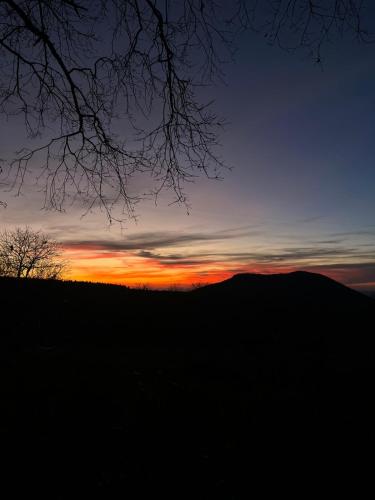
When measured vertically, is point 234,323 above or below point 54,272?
below

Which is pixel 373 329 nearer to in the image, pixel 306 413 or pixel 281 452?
pixel 306 413

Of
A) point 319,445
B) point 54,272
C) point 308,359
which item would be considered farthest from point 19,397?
point 54,272

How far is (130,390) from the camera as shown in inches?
235

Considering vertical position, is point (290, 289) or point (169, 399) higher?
point (290, 289)

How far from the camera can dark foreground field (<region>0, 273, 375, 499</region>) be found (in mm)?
3887

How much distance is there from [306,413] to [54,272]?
4107 centimetres

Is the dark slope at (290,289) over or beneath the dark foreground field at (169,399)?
over

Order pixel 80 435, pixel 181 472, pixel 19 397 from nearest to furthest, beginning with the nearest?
pixel 181 472 < pixel 80 435 < pixel 19 397

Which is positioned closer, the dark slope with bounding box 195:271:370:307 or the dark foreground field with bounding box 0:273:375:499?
the dark foreground field with bounding box 0:273:375:499

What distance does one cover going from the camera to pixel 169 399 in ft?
18.9

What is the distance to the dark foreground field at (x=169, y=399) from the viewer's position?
389 cm

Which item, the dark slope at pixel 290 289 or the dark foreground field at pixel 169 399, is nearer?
the dark foreground field at pixel 169 399

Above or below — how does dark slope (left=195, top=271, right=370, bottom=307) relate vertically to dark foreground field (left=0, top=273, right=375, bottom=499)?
above

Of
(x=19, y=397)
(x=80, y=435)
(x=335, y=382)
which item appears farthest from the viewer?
(x=335, y=382)
